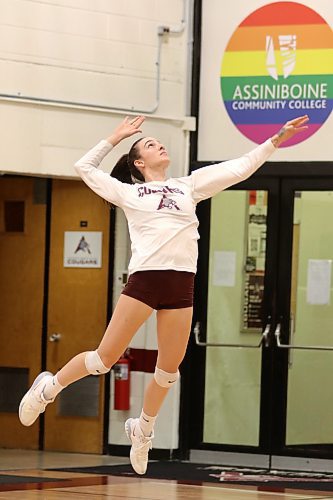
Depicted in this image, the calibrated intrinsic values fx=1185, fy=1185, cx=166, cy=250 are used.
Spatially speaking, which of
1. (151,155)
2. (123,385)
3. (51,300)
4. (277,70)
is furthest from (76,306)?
(151,155)

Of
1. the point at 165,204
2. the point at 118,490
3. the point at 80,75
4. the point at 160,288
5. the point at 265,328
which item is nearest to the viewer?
the point at 160,288

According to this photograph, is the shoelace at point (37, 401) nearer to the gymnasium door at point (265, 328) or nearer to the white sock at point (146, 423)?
the white sock at point (146, 423)

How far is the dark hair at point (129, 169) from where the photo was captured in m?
6.33

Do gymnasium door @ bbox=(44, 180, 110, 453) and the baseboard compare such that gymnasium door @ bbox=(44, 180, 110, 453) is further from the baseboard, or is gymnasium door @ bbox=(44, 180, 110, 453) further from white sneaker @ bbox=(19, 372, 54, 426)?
white sneaker @ bbox=(19, 372, 54, 426)

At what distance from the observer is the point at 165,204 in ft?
20.1

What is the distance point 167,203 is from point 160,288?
0.46m

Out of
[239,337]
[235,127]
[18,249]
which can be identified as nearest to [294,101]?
[235,127]

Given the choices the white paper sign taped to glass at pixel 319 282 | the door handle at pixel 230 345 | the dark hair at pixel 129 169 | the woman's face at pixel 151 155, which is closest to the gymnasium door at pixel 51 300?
the door handle at pixel 230 345

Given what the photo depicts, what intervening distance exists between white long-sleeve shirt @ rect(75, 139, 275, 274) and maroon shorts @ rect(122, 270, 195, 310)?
36mm

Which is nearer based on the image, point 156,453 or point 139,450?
point 139,450

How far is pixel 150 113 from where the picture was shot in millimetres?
9516

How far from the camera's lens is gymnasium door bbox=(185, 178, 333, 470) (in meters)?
9.34

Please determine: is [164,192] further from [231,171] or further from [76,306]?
[76,306]

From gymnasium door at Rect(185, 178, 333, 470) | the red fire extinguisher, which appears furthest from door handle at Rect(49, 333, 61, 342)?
gymnasium door at Rect(185, 178, 333, 470)
